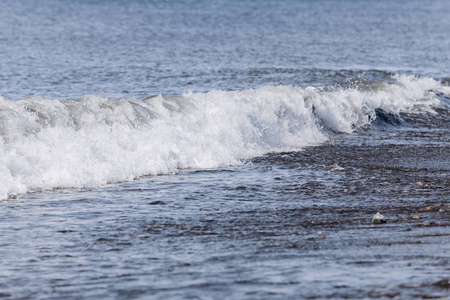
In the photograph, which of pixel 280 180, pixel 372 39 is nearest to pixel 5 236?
pixel 280 180

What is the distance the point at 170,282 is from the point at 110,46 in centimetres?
2837

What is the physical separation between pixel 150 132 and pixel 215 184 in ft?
9.23

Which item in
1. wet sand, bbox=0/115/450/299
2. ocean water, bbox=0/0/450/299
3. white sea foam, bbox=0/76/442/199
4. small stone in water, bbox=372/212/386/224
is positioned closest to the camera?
wet sand, bbox=0/115/450/299

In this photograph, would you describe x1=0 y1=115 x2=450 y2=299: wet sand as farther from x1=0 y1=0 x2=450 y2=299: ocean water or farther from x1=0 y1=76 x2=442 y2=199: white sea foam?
x1=0 y1=76 x2=442 y2=199: white sea foam

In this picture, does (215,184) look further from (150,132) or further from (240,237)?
(240,237)

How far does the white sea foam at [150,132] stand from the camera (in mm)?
10438

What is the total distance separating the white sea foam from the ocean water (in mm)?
38

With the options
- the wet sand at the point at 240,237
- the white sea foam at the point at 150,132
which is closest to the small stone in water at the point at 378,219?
the wet sand at the point at 240,237

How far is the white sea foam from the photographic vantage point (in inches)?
411

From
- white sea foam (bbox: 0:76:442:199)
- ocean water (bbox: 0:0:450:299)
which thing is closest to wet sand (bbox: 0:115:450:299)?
ocean water (bbox: 0:0:450:299)

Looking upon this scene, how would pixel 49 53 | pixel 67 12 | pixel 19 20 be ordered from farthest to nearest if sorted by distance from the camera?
pixel 67 12 → pixel 19 20 → pixel 49 53

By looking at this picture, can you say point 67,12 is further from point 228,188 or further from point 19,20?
point 228,188

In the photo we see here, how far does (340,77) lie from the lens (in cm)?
2497

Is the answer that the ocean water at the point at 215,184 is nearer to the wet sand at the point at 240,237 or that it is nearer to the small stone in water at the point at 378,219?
the wet sand at the point at 240,237
